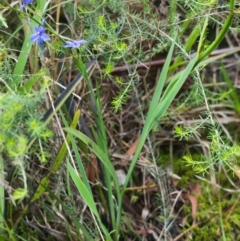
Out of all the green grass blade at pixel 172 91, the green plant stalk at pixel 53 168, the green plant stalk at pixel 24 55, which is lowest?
the green plant stalk at pixel 53 168

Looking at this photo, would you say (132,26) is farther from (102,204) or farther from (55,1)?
(102,204)

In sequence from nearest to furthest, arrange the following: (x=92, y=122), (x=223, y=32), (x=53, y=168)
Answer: (x=223, y=32)
(x=53, y=168)
(x=92, y=122)

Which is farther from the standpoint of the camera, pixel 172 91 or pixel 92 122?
pixel 92 122

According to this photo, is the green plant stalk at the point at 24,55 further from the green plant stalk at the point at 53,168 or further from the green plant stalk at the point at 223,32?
the green plant stalk at the point at 223,32

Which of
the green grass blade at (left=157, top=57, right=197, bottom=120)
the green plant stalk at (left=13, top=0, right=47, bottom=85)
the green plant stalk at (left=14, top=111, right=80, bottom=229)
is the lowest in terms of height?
the green plant stalk at (left=14, top=111, right=80, bottom=229)

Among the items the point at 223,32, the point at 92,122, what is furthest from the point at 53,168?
the point at 223,32

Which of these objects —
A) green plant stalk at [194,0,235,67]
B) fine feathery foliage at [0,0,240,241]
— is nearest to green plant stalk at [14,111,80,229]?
fine feathery foliage at [0,0,240,241]

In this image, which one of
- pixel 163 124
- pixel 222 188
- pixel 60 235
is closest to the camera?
pixel 60 235

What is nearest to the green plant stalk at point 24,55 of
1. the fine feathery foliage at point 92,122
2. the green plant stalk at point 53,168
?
the fine feathery foliage at point 92,122

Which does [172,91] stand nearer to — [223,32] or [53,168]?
[223,32]

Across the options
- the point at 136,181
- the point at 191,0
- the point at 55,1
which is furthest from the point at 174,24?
the point at 136,181

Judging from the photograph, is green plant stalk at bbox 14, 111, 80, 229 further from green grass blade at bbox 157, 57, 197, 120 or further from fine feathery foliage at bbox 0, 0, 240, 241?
green grass blade at bbox 157, 57, 197, 120
